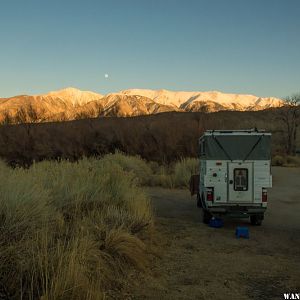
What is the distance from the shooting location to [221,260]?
822 centimetres

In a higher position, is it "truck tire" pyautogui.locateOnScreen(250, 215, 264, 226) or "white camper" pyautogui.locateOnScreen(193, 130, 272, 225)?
"white camper" pyautogui.locateOnScreen(193, 130, 272, 225)

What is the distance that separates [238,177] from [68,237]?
20.2 ft

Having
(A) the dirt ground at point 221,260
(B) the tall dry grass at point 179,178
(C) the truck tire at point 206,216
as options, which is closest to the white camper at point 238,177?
(C) the truck tire at point 206,216

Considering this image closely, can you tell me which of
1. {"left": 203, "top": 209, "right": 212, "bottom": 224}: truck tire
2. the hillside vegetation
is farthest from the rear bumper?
the hillside vegetation

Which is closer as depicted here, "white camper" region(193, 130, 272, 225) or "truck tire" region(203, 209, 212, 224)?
"white camper" region(193, 130, 272, 225)

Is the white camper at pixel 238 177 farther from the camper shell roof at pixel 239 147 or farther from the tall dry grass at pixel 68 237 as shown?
the tall dry grass at pixel 68 237

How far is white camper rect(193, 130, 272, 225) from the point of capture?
11898 millimetres

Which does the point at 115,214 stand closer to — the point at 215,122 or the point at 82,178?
the point at 82,178

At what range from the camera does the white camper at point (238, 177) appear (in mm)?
11898

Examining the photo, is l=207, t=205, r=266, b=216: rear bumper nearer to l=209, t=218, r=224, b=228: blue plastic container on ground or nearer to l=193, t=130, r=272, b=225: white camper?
l=193, t=130, r=272, b=225: white camper

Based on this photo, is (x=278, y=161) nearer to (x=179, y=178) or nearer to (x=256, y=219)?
(x=179, y=178)

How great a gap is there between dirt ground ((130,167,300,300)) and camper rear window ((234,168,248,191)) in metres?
1.05

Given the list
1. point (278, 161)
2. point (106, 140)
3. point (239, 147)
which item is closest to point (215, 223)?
point (239, 147)

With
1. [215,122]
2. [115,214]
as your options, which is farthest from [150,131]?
[115,214]
